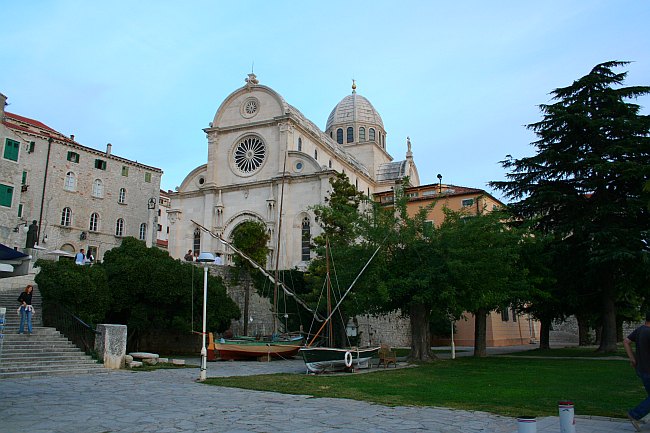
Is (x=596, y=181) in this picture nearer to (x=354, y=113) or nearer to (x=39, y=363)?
(x=39, y=363)

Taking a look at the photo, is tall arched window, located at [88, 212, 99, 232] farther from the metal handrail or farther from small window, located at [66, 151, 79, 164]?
the metal handrail

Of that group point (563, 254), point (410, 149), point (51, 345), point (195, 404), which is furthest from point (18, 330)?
point (410, 149)

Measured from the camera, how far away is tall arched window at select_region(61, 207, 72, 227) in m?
41.1

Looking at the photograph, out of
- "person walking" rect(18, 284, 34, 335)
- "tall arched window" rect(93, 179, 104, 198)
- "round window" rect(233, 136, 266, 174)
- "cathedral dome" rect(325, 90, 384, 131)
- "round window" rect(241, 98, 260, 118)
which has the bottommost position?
"person walking" rect(18, 284, 34, 335)

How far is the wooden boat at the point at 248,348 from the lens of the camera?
2373cm

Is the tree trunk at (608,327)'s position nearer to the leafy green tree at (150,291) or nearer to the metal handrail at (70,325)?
the leafy green tree at (150,291)

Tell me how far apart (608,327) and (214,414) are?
23.6 metres

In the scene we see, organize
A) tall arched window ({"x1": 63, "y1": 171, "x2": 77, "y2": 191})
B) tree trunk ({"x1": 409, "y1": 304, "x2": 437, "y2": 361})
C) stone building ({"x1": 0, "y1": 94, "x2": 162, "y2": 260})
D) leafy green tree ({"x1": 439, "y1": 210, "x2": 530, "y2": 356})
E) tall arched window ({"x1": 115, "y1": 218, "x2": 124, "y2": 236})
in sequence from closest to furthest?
leafy green tree ({"x1": 439, "y1": 210, "x2": 530, "y2": 356})
tree trunk ({"x1": 409, "y1": 304, "x2": 437, "y2": 361})
stone building ({"x1": 0, "y1": 94, "x2": 162, "y2": 260})
tall arched window ({"x1": 63, "y1": 171, "x2": 77, "y2": 191})
tall arched window ({"x1": 115, "y1": 218, "x2": 124, "y2": 236})

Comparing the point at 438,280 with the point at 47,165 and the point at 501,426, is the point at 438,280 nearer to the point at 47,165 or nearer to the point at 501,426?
the point at 501,426

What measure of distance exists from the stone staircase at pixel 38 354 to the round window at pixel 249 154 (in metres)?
27.1

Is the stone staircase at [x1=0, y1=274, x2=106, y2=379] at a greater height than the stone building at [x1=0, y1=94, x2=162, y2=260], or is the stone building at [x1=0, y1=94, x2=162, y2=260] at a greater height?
the stone building at [x1=0, y1=94, x2=162, y2=260]

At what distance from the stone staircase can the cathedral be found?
75.8ft

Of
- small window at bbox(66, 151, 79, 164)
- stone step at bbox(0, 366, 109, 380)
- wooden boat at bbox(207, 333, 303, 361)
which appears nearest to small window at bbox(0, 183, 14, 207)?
small window at bbox(66, 151, 79, 164)

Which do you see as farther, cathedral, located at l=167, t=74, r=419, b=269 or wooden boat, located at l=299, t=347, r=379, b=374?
cathedral, located at l=167, t=74, r=419, b=269
